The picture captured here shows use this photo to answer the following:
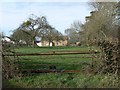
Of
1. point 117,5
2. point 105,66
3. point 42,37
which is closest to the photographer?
point 105,66

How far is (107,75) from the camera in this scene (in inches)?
334

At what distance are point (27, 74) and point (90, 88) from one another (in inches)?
83.5

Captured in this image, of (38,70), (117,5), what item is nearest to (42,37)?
(117,5)

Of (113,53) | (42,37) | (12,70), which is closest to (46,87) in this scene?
(12,70)

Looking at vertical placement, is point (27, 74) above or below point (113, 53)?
below

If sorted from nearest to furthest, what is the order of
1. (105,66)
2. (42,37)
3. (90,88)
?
(90,88) → (105,66) → (42,37)

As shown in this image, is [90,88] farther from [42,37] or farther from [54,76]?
[42,37]

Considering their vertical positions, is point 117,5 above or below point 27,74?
above

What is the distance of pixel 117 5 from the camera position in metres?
16.2

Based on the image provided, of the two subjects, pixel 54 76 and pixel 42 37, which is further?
pixel 42 37

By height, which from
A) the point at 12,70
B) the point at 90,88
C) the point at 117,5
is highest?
the point at 117,5

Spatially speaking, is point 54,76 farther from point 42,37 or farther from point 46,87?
point 42,37

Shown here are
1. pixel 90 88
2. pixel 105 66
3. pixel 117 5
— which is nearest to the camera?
pixel 90 88

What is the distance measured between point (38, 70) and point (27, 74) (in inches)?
14.9
